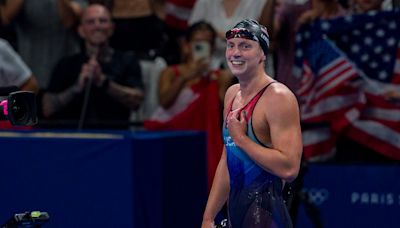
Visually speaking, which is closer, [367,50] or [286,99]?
[286,99]

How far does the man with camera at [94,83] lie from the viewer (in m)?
8.95

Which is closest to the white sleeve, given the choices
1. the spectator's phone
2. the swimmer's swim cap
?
the spectator's phone

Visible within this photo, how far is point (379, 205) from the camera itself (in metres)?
7.90

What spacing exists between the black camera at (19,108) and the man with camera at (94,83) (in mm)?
3592

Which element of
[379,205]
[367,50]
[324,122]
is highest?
[367,50]

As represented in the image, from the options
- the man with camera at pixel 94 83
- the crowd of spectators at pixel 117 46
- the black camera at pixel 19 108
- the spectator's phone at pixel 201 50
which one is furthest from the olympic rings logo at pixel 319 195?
the black camera at pixel 19 108

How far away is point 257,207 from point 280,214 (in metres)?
0.14

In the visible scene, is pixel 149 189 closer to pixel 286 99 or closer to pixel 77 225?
pixel 77 225

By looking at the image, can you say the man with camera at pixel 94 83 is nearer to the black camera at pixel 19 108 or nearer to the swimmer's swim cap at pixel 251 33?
the swimmer's swim cap at pixel 251 33

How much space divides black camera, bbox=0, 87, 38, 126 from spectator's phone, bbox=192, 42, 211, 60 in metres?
3.55

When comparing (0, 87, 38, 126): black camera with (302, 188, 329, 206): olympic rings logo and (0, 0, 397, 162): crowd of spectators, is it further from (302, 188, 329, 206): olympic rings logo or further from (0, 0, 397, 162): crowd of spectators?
(302, 188, 329, 206): olympic rings logo

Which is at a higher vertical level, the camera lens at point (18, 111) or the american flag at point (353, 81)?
the camera lens at point (18, 111)

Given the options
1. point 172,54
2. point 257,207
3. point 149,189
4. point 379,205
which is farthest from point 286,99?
point 172,54

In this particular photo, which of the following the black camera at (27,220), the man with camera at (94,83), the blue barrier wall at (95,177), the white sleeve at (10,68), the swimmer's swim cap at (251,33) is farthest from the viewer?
the man with camera at (94,83)
